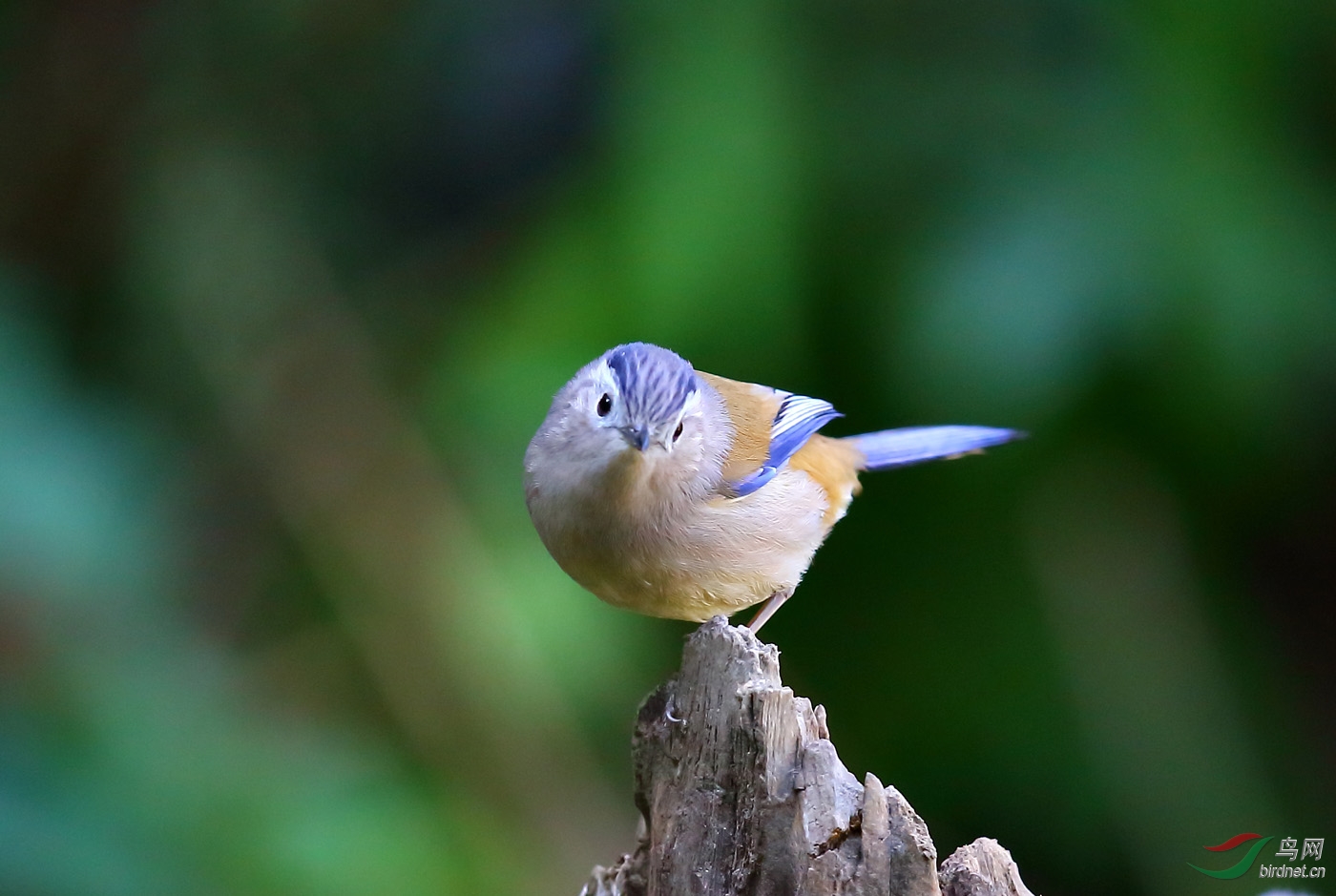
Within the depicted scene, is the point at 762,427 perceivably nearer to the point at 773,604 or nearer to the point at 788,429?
the point at 788,429

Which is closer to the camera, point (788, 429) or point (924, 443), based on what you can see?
point (788, 429)

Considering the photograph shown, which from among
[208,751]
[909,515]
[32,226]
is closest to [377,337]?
[32,226]

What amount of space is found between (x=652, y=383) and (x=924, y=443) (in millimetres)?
1694

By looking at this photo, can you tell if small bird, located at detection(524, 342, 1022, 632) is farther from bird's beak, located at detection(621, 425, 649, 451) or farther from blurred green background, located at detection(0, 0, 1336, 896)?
blurred green background, located at detection(0, 0, 1336, 896)

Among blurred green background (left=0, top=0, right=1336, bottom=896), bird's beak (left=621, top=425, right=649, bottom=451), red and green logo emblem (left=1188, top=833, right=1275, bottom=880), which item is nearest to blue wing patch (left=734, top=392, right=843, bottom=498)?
bird's beak (left=621, top=425, right=649, bottom=451)

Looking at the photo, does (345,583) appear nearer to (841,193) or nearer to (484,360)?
(484,360)

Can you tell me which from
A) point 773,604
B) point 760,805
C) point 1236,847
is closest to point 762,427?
point 773,604

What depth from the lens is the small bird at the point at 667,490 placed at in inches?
120

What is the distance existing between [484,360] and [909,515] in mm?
1918

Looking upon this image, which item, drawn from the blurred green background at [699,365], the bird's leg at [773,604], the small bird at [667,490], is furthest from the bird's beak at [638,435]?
the blurred green background at [699,365]

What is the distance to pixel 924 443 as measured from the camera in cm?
438

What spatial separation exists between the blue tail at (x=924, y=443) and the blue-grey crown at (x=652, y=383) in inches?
55.1

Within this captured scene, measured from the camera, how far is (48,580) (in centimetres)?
435

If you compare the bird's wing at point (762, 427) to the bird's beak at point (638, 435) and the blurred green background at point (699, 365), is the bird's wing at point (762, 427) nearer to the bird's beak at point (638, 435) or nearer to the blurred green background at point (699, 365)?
the bird's beak at point (638, 435)
